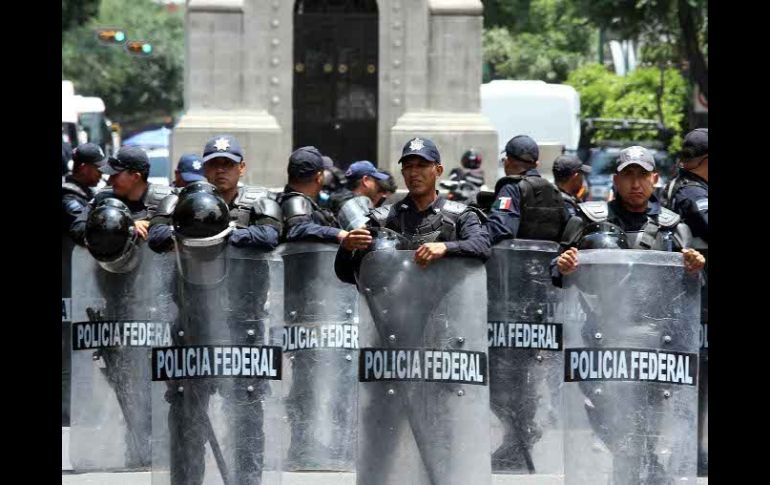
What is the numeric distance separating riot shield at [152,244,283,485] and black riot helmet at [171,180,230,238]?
0.10 metres

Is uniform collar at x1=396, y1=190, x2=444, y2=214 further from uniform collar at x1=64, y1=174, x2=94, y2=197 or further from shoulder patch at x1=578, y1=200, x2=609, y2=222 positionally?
uniform collar at x1=64, y1=174, x2=94, y2=197

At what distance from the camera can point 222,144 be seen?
895 centimetres

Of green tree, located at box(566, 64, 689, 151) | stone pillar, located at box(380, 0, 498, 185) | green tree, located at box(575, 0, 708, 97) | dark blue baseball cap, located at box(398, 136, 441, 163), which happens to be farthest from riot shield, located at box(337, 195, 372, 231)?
green tree, located at box(566, 64, 689, 151)

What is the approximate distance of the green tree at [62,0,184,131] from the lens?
262ft

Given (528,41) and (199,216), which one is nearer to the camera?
(199,216)

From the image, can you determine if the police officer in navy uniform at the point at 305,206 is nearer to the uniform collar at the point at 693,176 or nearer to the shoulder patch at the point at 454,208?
the shoulder patch at the point at 454,208

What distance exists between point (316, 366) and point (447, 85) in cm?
1236

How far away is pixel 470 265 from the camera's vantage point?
7.84 meters

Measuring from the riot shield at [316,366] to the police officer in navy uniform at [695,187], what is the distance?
203cm

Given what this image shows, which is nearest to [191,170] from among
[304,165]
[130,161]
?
[130,161]

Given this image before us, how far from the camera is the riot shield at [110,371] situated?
978 cm

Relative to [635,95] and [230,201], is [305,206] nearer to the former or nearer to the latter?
[230,201]
